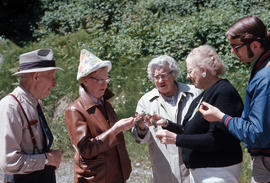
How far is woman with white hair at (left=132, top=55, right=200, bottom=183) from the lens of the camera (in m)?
3.51

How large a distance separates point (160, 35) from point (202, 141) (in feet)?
20.9

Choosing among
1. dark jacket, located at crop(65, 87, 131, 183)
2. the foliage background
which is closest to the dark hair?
dark jacket, located at crop(65, 87, 131, 183)

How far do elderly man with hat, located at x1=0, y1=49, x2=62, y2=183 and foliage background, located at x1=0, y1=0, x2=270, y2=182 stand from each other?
3127mm

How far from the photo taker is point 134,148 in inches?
243

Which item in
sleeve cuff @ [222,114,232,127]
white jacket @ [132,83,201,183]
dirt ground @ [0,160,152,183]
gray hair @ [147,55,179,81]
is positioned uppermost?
gray hair @ [147,55,179,81]

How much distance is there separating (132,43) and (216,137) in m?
6.47

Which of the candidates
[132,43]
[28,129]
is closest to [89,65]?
[28,129]

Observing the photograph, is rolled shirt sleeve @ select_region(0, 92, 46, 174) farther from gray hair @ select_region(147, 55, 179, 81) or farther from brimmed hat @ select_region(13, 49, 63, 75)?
gray hair @ select_region(147, 55, 179, 81)

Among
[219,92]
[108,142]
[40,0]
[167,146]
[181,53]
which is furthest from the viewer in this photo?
[40,0]

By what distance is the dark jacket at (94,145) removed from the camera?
3012 millimetres

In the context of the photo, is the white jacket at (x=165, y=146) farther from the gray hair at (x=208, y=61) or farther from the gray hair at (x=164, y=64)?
the gray hair at (x=208, y=61)

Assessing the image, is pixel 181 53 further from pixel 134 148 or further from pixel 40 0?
pixel 40 0

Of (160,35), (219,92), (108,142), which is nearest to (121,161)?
(108,142)

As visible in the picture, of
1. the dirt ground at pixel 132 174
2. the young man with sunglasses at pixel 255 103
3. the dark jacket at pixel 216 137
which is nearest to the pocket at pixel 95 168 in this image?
the dark jacket at pixel 216 137
